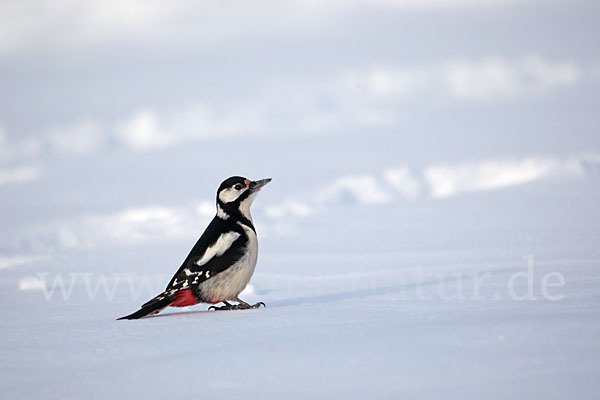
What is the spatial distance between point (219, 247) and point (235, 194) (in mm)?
441

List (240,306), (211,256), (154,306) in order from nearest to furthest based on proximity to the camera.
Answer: (154,306) → (211,256) → (240,306)

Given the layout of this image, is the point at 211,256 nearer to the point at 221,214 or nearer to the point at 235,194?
the point at 221,214

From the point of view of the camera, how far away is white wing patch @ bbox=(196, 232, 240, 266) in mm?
4984

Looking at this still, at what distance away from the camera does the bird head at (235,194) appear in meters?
5.27

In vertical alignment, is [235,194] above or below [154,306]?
above

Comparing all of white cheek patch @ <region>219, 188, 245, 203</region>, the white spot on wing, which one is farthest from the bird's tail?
white cheek patch @ <region>219, 188, 245, 203</region>

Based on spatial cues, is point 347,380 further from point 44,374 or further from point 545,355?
point 44,374

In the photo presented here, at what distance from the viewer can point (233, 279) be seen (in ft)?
16.6

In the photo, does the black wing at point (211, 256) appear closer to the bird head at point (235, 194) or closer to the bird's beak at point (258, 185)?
the bird head at point (235, 194)

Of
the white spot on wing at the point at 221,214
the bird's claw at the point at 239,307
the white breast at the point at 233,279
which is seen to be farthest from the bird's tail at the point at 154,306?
the white spot on wing at the point at 221,214

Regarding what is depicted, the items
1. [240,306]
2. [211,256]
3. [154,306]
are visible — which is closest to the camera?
[154,306]

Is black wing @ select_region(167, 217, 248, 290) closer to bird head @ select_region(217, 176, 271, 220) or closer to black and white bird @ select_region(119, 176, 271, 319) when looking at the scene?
black and white bird @ select_region(119, 176, 271, 319)

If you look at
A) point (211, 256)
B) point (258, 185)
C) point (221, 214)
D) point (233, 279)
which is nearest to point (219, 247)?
point (211, 256)

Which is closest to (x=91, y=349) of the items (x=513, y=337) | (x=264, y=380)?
(x=264, y=380)
